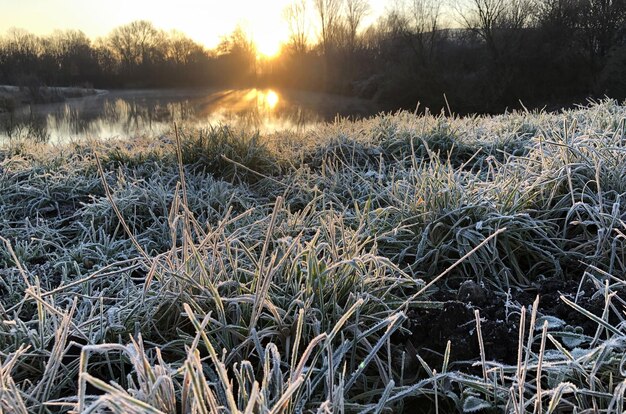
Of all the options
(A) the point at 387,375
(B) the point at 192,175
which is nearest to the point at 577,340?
(A) the point at 387,375

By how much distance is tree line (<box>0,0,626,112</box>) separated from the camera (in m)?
18.1

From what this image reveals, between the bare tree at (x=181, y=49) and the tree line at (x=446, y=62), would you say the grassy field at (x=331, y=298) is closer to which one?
the tree line at (x=446, y=62)

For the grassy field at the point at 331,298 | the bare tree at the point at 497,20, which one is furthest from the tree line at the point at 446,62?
the grassy field at the point at 331,298

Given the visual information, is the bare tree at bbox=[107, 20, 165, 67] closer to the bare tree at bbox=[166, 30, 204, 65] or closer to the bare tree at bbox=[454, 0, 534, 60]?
the bare tree at bbox=[166, 30, 204, 65]

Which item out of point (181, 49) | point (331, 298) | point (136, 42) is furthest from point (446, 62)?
point (136, 42)

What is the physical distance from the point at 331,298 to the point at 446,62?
23450 mm

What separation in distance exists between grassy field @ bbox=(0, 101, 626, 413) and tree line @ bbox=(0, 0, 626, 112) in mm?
12073

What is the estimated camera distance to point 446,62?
2222 centimetres

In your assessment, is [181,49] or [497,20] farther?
Answer: [181,49]

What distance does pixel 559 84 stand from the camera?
1870 centimetres

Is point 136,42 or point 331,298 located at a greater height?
point 136,42

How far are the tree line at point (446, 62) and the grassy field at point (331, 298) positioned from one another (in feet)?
39.6

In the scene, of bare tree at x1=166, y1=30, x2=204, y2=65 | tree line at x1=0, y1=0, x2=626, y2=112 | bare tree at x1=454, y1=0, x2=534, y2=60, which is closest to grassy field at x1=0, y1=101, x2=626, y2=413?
tree line at x1=0, y1=0, x2=626, y2=112

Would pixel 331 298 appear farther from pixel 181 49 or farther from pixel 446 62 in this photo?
pixel 181 49
